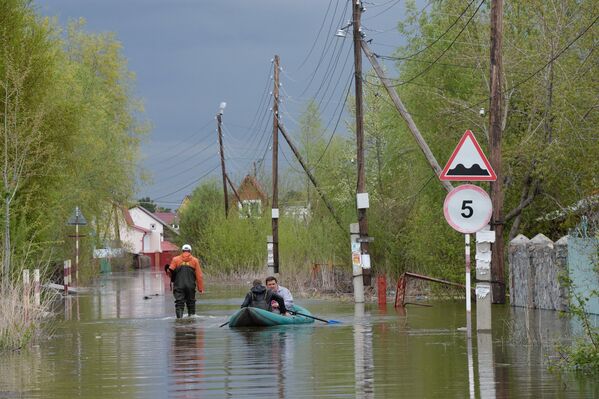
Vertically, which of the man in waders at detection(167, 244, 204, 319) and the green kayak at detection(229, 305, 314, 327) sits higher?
the man in waders at detection(167, 244, 204, 319)

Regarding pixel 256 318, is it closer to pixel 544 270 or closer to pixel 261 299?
pixel 261 299

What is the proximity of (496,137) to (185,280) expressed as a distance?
8181 mm

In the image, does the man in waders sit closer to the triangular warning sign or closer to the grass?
the grass

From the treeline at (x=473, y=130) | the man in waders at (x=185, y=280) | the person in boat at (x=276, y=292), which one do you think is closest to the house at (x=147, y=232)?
the treeline at (x=473, y=130)

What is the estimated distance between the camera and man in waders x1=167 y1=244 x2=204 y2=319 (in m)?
30.9

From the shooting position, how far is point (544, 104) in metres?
36.2

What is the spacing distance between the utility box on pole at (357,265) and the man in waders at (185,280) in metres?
7.36

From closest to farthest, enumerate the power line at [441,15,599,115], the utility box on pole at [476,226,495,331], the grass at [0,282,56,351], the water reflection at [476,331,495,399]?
the water reflection at [476,331,495,399] < the grass at [0,282,56,351] < the utility box on pole at [476,226,495,331] < the power line at [441,15,599,115]

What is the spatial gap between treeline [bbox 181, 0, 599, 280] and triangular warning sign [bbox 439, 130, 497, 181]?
2506 millimetres

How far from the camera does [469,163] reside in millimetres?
20156

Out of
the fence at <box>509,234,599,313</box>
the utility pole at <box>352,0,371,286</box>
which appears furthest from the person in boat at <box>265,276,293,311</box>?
the utility pole at <box>352,0,371,286</box>

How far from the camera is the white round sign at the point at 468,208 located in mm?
19781

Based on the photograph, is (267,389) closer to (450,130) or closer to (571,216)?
(571,216)

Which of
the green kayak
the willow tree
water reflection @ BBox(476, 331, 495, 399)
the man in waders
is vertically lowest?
water reflection @ BBox(476, 331, 495, 399)
